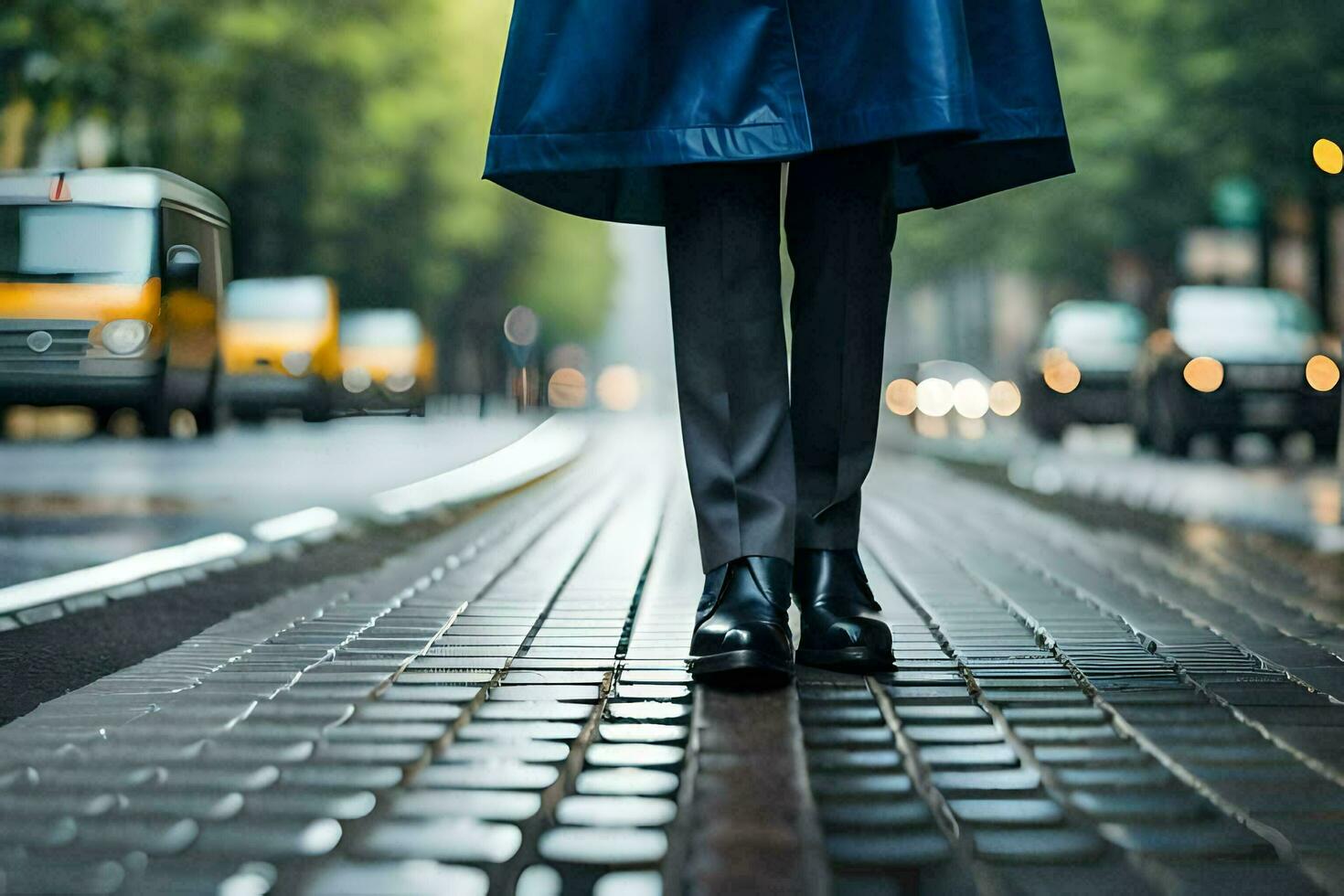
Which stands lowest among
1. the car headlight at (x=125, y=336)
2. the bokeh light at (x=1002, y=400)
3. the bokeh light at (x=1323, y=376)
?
the bokeh light at (x=1002, y=400)

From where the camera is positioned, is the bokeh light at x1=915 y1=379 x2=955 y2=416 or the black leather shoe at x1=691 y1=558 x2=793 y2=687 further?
the bokeh light at x1=915 y1=379 x2=955 y2=416

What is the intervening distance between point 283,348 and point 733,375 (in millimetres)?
18882

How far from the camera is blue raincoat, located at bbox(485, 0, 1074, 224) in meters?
2.96

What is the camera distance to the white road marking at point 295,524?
19.8 ft

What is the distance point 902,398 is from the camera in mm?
33906

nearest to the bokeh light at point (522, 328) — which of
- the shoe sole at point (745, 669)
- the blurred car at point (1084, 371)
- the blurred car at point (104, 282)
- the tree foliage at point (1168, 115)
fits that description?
the tree foliage at point (1168, 115)

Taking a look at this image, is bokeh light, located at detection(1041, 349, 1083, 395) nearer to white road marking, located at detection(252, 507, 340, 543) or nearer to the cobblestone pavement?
white road marking, located at detection(252, 507, 340, 543)

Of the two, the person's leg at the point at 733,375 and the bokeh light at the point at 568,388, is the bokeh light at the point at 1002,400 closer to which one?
the bokeh light at the point at 568,388

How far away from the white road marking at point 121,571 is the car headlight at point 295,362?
1562cm

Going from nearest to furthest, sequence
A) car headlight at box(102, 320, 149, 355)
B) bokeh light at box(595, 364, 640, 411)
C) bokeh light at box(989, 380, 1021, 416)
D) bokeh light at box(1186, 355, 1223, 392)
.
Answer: car headlight at box(102, 320, 149, 355) < bokeh light at box(1186, 355, 1223, 392) < bokeh light at box(989, 380, 1021, 416) < bokeh light at box(595, 364, 640, 411)

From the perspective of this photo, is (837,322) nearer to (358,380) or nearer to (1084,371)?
(1084,371)

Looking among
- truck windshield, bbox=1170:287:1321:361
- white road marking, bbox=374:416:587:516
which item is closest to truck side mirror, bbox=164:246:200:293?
white road marking, bbox=374:416:587:516

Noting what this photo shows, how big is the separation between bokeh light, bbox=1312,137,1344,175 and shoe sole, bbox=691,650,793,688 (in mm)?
16843

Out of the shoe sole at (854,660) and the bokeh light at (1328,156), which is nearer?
the shoe sole at (854,660)
